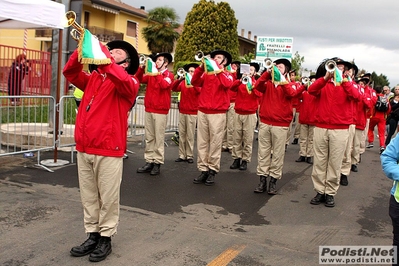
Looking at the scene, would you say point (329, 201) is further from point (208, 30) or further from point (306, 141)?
point (208, 30)

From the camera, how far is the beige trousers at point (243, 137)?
9.23 metres

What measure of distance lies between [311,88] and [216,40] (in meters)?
18.9

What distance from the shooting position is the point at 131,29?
41.2m

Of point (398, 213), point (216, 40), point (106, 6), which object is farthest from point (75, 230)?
point (106, 6)

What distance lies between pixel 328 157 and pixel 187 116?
381 centimetres

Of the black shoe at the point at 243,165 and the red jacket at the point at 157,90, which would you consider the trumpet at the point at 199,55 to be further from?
the black shoe at the point at 243,165

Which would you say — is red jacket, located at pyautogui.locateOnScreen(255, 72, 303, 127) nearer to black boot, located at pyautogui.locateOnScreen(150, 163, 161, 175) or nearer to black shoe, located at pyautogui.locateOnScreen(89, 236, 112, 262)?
black boot, located at pyautogui.locateOnScreen(150, 163, 161, 175)

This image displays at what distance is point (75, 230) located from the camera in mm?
4887

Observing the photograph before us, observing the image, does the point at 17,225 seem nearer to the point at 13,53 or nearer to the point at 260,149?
the point at 260,149

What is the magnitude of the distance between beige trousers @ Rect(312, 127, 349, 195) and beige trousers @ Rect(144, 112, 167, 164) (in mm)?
2817

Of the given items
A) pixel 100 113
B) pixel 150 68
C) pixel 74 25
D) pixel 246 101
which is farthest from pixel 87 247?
pixel 246 101

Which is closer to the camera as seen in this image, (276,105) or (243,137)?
(276,105)

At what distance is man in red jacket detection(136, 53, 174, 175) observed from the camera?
7.91 m

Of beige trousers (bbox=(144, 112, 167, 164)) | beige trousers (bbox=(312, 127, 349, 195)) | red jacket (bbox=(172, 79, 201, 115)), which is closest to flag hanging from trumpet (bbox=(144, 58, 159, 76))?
beige trousers (bbox=(144, 112, 167, 164))
